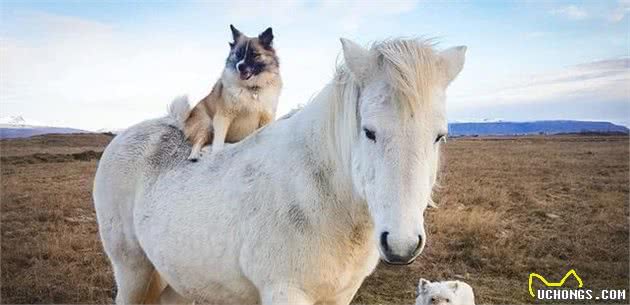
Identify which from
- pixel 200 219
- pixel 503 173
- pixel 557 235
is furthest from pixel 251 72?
pixel 503 173

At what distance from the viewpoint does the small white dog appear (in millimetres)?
6309

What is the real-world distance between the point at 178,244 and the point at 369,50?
80.2 inches

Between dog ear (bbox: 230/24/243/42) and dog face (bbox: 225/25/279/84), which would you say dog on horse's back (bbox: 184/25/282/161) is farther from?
dog ear (bbox: 230/24/243/42)

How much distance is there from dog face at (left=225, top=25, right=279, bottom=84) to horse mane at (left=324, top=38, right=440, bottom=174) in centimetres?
182

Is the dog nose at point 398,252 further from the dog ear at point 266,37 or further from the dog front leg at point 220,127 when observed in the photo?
the dog ear at point 266,37

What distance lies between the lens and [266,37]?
17.7ft

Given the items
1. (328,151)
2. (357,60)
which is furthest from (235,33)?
(357,60)

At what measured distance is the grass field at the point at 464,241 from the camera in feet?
28.3

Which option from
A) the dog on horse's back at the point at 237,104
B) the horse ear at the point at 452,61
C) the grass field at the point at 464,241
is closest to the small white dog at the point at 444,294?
the grass field at the point at 464,241

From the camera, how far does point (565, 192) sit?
18.8m

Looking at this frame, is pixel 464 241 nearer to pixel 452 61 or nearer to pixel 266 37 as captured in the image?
pixel 266 37

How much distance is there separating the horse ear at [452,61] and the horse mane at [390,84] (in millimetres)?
69

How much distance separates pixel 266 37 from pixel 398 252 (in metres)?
3.74

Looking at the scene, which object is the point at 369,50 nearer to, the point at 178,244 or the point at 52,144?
the point at 178,244
